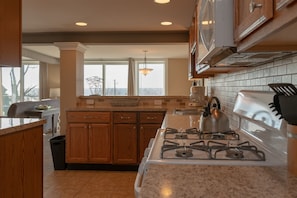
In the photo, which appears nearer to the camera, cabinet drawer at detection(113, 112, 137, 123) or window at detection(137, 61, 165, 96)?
cabinet drawer at detection(113, 112, 137, 123)

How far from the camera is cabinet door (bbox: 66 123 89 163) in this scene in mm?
4207

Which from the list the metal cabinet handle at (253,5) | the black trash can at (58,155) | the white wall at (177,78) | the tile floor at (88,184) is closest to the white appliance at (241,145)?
the metal cabinet handle at (253,5)

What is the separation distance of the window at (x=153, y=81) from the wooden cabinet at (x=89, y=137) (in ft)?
19.4

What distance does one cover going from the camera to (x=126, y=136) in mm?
4191

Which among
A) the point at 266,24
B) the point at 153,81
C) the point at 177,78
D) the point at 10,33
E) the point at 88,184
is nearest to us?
the point at 266,24

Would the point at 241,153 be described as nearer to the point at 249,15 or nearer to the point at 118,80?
the point at 249,15

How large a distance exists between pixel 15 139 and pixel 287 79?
5.66 ft

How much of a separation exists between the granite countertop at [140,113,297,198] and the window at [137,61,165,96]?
8.86 m

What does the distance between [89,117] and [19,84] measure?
6.18m

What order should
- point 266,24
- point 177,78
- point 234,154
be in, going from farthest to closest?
1. point 177,78
2. point 234,154
3. point 266,24

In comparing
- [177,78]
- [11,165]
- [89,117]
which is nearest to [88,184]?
[89,117]

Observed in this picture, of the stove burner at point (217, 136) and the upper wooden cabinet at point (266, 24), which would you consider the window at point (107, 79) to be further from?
the upper wooden cabinet at point (266, 24)

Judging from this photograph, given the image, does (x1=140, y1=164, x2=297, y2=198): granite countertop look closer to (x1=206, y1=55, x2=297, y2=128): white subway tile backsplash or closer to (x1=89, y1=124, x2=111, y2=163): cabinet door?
(x1=206, y1=55, x2=297, y2=128): white subway tile backsplash

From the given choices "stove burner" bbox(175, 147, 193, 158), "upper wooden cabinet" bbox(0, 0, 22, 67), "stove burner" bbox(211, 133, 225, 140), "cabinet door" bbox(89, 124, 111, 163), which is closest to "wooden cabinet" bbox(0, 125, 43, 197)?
"upper wooden cabinet" bbox(0, 0, 22, 67)
